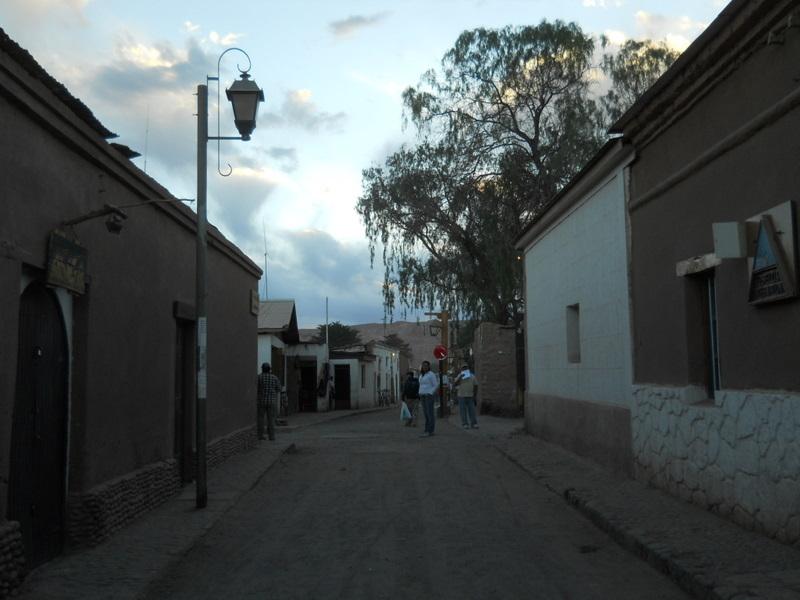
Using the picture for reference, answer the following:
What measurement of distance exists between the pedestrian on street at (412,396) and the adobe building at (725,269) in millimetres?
12651

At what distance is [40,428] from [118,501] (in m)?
1.61

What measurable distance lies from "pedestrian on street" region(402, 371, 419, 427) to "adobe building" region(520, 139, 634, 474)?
5.26 m

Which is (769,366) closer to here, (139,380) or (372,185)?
(139,380)

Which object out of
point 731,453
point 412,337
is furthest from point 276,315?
point 412,337

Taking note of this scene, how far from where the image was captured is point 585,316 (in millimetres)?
13078

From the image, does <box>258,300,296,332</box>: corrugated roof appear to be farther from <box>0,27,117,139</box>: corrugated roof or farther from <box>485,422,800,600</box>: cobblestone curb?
<box>0,27,117,139</box>: corrugated roof

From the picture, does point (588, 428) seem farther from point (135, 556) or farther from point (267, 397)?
point (135, 556)

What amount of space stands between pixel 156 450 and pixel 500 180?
22.1 metres

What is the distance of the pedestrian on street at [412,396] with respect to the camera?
22.6 metres

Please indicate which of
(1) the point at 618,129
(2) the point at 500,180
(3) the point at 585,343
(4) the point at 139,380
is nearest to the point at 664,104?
(1) the point at 618,129

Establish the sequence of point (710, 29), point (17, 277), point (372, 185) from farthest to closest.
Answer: point (372, 185) < point (710, 29) < point (17, 277)

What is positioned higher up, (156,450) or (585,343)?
(585,343)

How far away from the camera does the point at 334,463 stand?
1379 cm

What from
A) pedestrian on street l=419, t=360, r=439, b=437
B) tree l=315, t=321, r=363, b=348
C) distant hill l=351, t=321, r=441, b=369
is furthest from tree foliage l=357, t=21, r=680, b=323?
distant hill l=351, t=321, r=441, b=369
